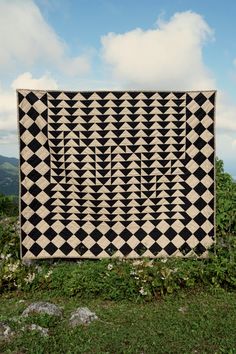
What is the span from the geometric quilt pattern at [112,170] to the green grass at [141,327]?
1.30 m

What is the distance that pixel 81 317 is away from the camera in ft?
19.5

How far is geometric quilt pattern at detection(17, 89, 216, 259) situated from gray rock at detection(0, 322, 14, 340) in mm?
2526

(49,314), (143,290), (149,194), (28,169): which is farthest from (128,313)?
(28,169)

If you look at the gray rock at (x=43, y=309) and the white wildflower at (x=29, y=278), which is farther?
the white wildflower at (x=29, y=278)

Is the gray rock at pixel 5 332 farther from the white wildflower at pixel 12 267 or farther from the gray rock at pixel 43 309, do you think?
the white wildflower at pixel 12 267

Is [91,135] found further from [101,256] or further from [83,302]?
[83,302]

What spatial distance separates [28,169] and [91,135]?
1390 mm

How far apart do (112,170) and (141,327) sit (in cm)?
315

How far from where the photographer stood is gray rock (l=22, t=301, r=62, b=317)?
19.6 ft

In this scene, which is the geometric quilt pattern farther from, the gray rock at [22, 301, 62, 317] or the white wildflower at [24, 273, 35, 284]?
the gray rock at [22, 301, 62, 317]

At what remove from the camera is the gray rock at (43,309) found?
5988mm

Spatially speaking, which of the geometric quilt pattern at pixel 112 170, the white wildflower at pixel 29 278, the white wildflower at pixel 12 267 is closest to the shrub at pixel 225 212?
the geometric quilt pattern at pixel 112 170

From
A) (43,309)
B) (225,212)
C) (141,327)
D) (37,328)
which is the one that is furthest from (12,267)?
(225,212)

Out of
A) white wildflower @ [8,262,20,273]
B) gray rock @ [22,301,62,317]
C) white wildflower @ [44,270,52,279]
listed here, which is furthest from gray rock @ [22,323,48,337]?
white wildflower @ [8,262,20,273]
